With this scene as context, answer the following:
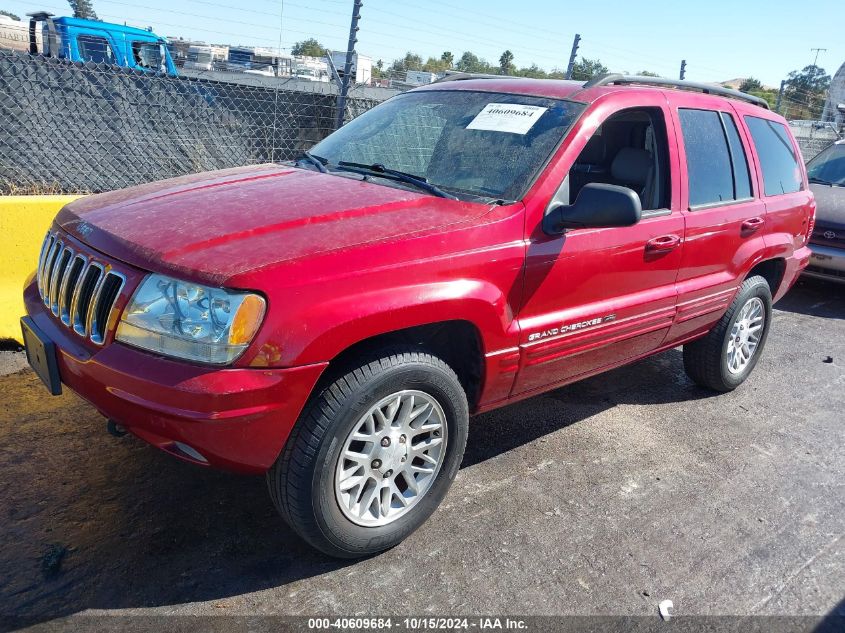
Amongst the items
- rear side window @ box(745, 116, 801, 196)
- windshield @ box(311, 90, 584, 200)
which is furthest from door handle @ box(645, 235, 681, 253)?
rear side window @ box(745, 116, 801, 196)

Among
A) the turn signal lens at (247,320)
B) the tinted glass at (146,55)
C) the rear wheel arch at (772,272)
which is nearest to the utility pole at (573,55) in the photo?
the rear wheel arch at (772,272)

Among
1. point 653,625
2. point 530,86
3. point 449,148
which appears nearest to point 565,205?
point 449,148

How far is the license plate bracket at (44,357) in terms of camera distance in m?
2.66

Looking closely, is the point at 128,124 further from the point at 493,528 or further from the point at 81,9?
the point at 81,9

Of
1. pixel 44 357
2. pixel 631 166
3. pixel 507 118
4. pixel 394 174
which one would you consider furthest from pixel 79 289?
pixel 631 166

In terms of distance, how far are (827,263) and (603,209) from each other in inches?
225

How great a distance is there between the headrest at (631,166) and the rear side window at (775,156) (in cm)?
113

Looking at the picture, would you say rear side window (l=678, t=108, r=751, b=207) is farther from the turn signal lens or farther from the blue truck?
the blue truck

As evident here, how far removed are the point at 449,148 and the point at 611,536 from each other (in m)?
1.98

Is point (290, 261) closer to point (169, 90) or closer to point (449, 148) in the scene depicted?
point (449, 148)

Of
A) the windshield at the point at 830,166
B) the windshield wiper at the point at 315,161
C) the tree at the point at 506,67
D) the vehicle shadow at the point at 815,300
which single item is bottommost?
the vehicle shadow at the point at 815,300

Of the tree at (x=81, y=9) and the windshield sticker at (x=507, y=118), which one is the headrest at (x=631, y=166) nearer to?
the windshield sticker at (x=507, y=118)

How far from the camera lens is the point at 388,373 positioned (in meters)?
2.60

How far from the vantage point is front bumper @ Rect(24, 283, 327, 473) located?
7.47 ft
